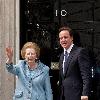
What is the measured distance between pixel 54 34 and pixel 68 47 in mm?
2284

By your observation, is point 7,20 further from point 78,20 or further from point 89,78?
point 89,78

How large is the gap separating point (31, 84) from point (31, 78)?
0.27ft

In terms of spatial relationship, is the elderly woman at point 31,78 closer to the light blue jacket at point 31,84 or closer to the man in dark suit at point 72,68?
the light blue jacket at point 31,84

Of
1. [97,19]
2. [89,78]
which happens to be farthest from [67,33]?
[97,19]

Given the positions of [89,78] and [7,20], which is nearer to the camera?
[89,78]

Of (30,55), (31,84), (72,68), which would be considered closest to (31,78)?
(31,84)

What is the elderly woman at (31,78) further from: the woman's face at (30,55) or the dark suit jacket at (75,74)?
the dark suit jacket at (75,74)

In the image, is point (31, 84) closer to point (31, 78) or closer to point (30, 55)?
point (31, 78)

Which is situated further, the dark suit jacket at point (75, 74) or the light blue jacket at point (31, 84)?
the light blue jacket at point (31, 84)

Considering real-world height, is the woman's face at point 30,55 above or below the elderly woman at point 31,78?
above

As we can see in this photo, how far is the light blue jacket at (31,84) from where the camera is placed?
5562 millimetres

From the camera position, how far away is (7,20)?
7727 millimetres

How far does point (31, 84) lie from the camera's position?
5.57 m

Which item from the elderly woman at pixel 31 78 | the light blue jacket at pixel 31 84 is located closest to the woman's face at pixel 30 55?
the elderly woman at pixel 31 78
